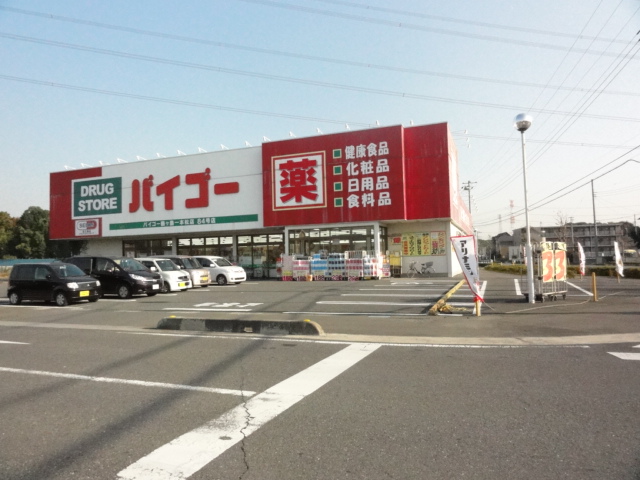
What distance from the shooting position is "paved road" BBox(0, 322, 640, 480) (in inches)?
137

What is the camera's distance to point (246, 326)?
976 cm

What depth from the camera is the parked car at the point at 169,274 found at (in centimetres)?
2022

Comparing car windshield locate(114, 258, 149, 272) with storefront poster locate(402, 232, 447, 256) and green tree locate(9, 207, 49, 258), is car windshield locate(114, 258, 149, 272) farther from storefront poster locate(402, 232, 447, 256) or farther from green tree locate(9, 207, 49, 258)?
green tree locate(9, 207, 49, 258)

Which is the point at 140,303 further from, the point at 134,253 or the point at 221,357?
the point at 134,253

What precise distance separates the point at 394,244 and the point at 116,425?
→ 26.7 meters

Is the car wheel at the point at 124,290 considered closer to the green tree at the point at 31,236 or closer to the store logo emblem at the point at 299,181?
the store logo emblem at the point at 299,181

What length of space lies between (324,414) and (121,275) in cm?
1572

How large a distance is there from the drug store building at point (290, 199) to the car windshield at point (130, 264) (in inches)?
465

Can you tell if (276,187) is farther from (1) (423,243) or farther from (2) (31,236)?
(2) (31,236)

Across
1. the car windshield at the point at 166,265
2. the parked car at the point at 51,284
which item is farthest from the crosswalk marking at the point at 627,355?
the car windshield at the point at 166,265

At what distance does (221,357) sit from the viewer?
7309 millimetres

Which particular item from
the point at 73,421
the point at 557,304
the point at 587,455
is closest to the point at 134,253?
the point at 557,304

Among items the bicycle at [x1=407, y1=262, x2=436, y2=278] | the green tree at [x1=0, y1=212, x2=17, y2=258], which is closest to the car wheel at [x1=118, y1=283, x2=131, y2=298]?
the bicycle at [x1=407, y1=262, x2=436, y2=278]

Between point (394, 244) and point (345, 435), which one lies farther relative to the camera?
point (394, 244)
